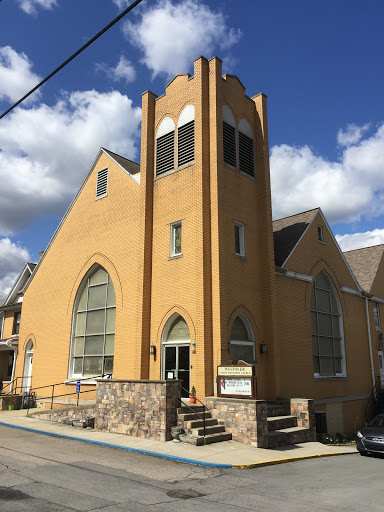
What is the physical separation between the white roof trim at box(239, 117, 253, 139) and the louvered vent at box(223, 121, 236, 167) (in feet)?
2.66

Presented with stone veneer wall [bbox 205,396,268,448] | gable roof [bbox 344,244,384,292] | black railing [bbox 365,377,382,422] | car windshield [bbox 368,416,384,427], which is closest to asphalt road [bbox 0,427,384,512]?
stone veneer wall [bbox 205,396,268,448]

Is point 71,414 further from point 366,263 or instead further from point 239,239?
point 366,263

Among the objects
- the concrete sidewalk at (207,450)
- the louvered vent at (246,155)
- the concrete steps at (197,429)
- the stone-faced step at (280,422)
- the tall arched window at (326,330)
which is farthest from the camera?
the tall arched window at (326,330)

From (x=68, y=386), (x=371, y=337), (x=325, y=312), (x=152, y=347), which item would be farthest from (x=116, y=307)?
(x=371, y=337)

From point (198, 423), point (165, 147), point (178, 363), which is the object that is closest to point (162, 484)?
point (198, 423)

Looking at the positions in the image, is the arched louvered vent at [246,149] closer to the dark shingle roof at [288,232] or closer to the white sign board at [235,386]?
the dark shingle roof at [288,232]

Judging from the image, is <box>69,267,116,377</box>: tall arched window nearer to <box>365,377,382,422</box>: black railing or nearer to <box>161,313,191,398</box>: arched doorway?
<box>161,313,191,398</box>: arched doorway

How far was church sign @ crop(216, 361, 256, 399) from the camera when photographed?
45.1ft

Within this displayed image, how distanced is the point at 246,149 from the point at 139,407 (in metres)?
11.7

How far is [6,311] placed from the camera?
3003cm

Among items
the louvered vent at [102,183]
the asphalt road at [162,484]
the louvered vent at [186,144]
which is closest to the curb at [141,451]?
the asphalt road at [162,484]

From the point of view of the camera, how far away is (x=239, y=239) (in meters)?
18.1

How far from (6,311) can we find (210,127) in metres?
19.9

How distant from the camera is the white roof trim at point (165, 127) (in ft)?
63.9
